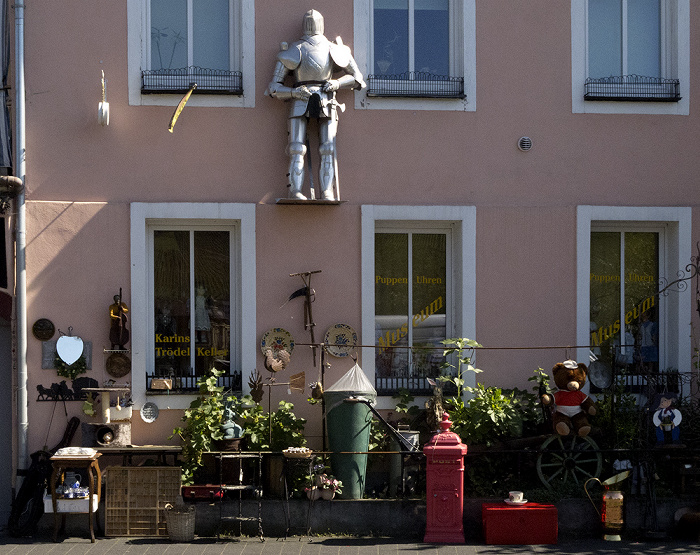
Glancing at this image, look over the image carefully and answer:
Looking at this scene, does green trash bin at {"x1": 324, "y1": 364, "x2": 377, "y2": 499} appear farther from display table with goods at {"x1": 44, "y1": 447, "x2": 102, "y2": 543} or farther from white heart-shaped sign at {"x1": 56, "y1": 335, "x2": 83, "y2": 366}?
white heart-shaped sign at {"x1": 56, "y1": 335, "x2": 83, "y2": 366}

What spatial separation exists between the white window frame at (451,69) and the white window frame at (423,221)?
1088 mm

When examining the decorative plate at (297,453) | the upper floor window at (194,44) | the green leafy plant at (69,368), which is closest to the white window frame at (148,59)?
the upper floor window at (194,44)

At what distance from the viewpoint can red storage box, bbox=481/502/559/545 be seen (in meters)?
9.50

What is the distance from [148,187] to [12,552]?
383 cm

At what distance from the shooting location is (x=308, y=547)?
9.36 meters

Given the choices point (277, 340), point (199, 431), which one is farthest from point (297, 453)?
point (277, 340)

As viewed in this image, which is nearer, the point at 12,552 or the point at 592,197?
the point at 12,552

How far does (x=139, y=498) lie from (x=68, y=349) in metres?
1.71

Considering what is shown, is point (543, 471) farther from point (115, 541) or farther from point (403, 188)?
point (115, 541)

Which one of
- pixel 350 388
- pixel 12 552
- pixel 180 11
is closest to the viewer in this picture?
pixel 12 552

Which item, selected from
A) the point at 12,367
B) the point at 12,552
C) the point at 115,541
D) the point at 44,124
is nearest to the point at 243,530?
the point at 115,541

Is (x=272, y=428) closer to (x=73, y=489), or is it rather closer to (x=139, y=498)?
(x=139, y=498)

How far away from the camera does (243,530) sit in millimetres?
9789

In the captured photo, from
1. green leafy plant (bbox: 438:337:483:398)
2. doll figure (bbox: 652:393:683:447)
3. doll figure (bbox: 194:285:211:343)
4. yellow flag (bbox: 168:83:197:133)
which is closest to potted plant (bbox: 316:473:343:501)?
green leafy plant (bbox: 438:337:483:398)
